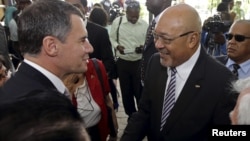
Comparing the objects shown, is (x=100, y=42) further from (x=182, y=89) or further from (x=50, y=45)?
(x=50, y=45)

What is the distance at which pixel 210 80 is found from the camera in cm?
197

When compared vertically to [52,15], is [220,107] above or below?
below

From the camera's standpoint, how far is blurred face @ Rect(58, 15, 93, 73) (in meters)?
1.60

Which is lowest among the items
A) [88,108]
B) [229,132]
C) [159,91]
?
[88,108]

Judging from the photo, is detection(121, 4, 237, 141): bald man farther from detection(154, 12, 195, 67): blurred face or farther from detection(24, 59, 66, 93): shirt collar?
detection(24, 59, 66, 93): shirt collar

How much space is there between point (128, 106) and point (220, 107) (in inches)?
116

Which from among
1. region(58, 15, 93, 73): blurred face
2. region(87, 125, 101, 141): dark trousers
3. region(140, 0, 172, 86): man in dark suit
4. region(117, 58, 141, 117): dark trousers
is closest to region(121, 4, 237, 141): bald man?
region(87, 125, 101, 141): dark trousers

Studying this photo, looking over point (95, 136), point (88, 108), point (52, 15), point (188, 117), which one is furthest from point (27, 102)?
point (95, 136)

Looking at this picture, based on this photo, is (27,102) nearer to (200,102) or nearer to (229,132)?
(229,132)

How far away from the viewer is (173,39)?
2057 mm

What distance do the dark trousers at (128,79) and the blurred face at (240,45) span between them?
6.35 feet

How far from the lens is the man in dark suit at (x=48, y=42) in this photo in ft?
4.92

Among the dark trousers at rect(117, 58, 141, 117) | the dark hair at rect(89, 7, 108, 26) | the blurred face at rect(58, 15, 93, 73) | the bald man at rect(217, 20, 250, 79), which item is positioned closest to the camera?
the blurred face at rect(58, 15, 93, 73)

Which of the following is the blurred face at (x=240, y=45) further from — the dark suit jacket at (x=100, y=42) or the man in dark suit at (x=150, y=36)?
the dark suit jacket at (x=100, y=42)
